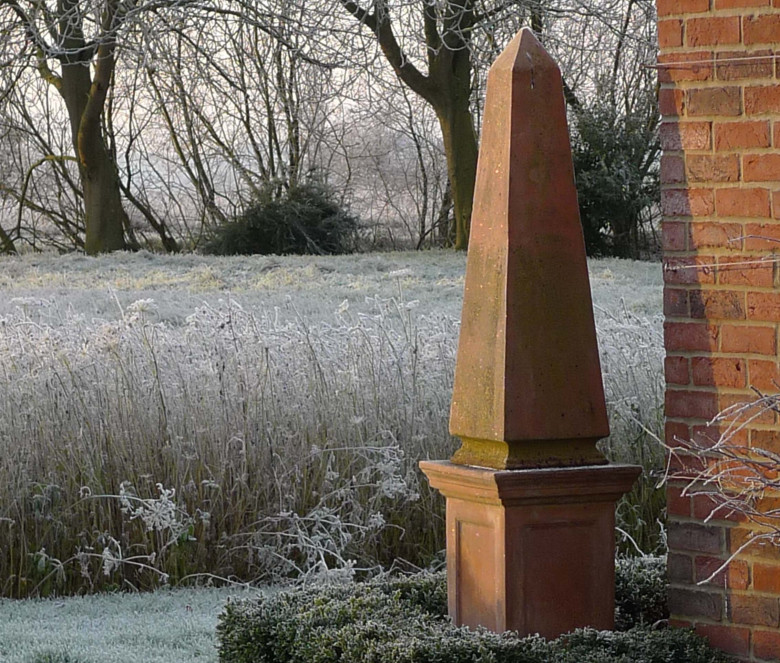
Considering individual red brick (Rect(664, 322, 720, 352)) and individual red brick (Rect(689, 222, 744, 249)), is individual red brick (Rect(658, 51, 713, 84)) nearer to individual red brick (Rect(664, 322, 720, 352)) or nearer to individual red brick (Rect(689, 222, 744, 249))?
individual red brick (Rect(689, 222, 744, 249))

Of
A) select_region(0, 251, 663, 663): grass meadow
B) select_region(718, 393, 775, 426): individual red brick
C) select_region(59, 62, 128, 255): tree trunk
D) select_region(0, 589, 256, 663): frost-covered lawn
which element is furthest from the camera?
select_region(59, 62, 128, 255): tree trunk

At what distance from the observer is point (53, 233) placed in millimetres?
19344

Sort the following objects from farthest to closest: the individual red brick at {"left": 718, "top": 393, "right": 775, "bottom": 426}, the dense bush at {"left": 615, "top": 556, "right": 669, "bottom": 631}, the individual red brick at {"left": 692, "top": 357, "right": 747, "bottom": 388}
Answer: the dense bush at {"left": 615, "top": 556, "right": 669, "bottom": 631}, the individual red brick at {"left": 692, "top": 357, "right": 747, "bottom": 388}, the individual red brick at {"left": 718, "top": 393, "right": 775, "bottom": 426}

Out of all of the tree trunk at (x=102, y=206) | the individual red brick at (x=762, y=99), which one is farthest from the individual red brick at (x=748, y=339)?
the tree trunk at (x=102, y=206)

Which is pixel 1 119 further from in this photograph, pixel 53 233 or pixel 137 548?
pixel 137 548

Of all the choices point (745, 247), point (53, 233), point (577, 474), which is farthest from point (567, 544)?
point (53, 233)

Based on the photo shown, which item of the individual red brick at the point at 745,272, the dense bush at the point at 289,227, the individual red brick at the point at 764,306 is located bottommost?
the individual red brick at the point at 764,306

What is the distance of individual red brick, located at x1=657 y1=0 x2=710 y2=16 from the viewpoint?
316cm

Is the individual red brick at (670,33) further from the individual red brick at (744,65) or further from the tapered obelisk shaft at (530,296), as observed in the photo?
the tapered obelisk shaft at (530,296)

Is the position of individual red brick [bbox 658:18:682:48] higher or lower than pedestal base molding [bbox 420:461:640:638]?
higher

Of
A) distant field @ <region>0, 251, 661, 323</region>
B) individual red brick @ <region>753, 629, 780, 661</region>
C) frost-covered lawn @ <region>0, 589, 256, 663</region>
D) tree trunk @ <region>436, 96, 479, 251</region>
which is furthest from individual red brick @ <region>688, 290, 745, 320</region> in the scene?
tree trunk @ <region>436, 96, 479, 251</region>

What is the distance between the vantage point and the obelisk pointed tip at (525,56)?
3287 millimetres

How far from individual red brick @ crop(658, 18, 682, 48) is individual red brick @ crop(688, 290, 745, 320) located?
71cm

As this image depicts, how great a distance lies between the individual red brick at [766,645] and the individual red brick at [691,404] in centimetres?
62
